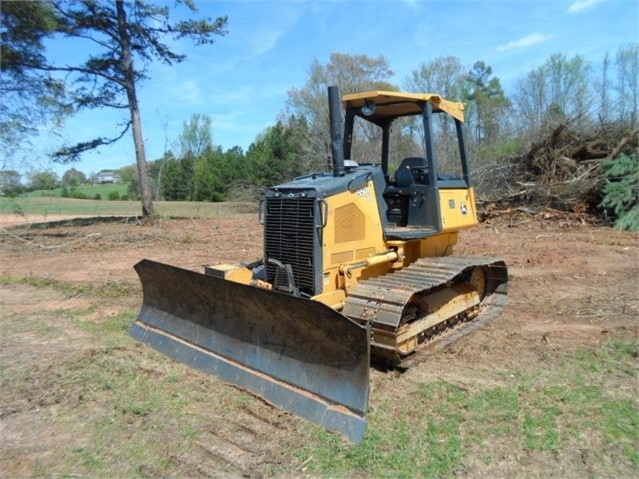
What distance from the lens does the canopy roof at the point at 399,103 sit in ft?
17.5

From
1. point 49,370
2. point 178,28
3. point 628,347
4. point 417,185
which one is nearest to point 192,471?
point 49,370

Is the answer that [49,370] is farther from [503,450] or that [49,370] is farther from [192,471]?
[503,450]

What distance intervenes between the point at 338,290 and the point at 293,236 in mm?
691

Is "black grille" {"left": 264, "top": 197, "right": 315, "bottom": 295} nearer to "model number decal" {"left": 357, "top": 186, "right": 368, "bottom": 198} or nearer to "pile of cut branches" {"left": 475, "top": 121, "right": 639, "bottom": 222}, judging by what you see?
"model number decal" {"left": 357, "top": 186, "right": 368, "bottom": 198}

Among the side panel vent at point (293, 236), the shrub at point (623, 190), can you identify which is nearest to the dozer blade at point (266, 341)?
the side panel vent at point (293, 236)

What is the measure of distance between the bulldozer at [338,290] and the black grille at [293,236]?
0.01 m

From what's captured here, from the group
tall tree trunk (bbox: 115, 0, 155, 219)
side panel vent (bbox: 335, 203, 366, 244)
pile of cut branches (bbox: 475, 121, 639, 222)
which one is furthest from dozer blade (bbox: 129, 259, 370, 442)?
tall tree trunk (bbox: 115, 0, 155, 219)

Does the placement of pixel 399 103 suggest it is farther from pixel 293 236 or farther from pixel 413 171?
pixel 293 236

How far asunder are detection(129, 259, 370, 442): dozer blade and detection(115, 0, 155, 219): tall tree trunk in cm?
1289

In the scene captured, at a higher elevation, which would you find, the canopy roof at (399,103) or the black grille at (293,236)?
the canopy roof at (399,103)

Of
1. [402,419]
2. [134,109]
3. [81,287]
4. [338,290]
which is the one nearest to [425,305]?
[338,290]

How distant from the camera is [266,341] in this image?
4.42m

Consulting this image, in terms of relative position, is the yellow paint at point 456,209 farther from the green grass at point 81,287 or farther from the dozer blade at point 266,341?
the green grass at point 81,287

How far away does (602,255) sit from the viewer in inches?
380
